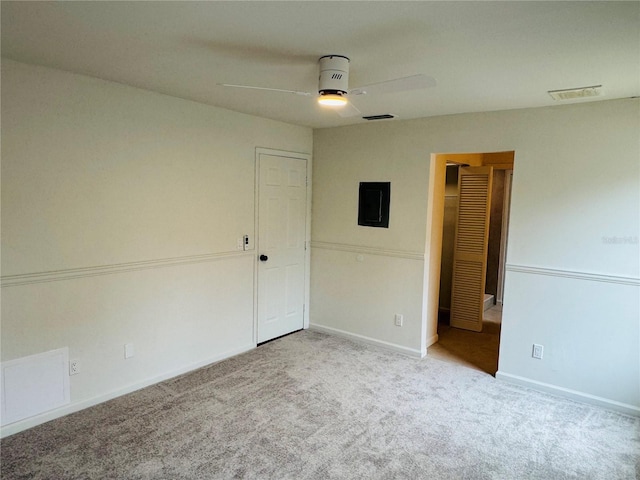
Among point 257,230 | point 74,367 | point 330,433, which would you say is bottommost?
point 330,433

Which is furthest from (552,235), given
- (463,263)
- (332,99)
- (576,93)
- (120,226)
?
(120,226)

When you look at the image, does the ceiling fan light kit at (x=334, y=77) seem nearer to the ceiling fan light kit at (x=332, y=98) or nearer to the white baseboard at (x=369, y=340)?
the ceiling fan light kit at (x=332, y=98)

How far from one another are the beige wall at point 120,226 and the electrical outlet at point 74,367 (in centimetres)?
5

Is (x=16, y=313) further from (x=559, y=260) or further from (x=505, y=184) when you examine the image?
(x=505, y=184)

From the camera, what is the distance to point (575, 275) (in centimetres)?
327

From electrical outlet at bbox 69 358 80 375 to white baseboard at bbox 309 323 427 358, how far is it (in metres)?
2.65

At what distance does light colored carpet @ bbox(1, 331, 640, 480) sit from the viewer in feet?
7.91

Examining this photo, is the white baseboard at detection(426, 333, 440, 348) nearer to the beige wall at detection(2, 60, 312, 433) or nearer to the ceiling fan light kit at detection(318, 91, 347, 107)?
the beige wall at detection(2, 60, 312, 433)

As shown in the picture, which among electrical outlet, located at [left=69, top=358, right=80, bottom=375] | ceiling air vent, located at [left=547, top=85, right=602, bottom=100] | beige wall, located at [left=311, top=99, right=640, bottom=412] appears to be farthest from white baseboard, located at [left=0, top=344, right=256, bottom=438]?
ceiling air vent, located at [left=547, top=85, right=602, bottom=100]

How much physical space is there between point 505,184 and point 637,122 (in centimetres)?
304

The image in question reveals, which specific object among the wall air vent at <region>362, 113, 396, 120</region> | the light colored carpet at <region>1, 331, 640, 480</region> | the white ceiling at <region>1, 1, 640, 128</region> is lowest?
the light colored carpet at <region>1, 331, 640, 480</region>

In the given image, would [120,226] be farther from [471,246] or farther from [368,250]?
[471,246]

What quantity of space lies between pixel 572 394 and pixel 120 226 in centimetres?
388

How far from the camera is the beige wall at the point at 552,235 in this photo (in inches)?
121
